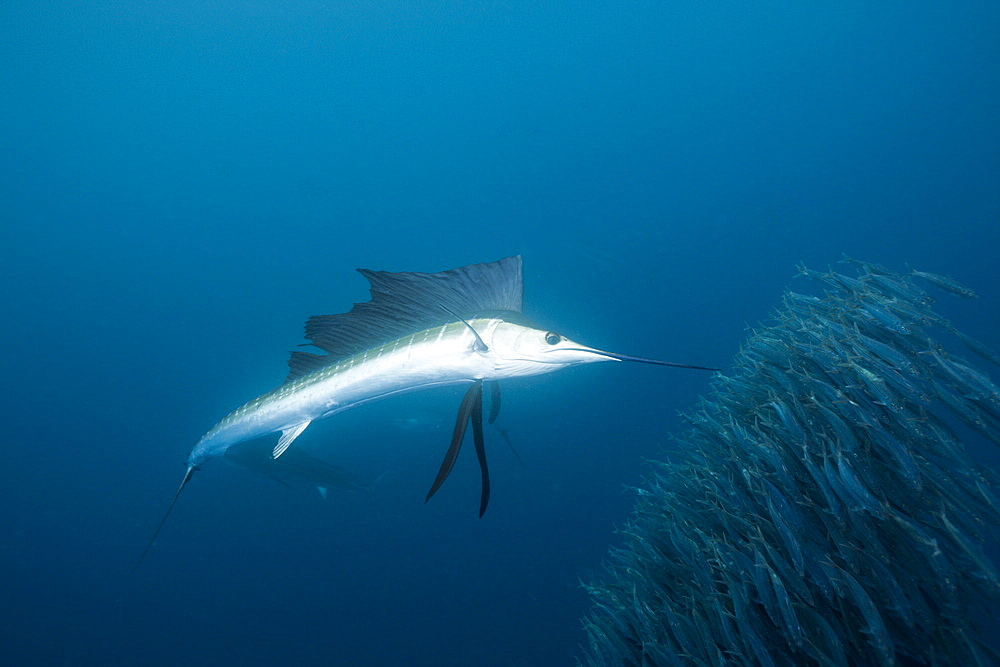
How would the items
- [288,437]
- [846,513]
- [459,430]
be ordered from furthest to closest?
1. [288,437]
2. [846,513]
3. [459,430]

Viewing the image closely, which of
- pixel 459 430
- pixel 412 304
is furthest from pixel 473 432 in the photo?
pixel 412 304

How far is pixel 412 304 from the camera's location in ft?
6.04

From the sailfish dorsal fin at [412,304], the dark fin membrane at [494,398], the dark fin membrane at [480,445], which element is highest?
the sailfish dorsal fin at [412,304]

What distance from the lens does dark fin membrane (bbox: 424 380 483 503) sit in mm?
1326

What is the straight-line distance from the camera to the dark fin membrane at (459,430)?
133cm

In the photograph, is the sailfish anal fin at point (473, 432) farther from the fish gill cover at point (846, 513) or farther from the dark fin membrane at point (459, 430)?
the fish gill cover at point (846, 513)

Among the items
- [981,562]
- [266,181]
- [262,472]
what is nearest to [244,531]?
[262,472]

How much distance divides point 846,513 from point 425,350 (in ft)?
6.65

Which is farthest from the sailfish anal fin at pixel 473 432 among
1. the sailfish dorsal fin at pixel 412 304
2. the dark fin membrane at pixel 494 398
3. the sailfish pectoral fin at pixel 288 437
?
the sailfish pectoral fin at pixel 288 437

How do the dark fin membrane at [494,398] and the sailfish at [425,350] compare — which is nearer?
the sailfish at [425,350]

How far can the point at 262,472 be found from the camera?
13.2 ft

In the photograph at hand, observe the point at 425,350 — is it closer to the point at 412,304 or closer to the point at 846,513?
the point at 412,304

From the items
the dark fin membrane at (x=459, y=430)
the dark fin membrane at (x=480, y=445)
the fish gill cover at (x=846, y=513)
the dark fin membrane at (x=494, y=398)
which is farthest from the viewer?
the dark fin membrane at (x=494, y=398)

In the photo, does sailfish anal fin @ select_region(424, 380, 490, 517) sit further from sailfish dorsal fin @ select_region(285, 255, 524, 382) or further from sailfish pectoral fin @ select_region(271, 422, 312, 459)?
sailfish pectoral fin @ select_region(271, 422, 312, 459)
